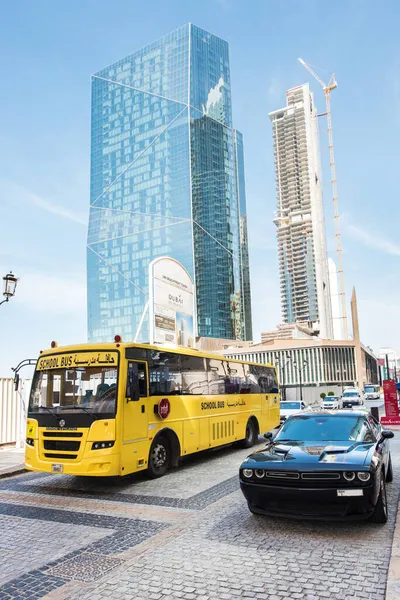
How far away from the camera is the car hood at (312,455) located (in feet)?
18.6

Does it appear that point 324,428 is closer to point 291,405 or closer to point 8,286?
point 8,286

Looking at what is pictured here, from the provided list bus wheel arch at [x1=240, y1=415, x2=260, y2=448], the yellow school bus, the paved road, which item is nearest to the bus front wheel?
bus wheel arch at [x1=240, y1=415, x2=260, y2=448]

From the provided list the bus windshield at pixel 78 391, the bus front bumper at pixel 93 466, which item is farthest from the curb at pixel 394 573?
the bus windshield at pixel 78 391

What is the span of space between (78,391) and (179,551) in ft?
14.1

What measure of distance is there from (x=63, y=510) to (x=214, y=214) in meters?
128

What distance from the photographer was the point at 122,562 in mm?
5023

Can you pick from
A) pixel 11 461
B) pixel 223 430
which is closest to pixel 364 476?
pixel 223 430

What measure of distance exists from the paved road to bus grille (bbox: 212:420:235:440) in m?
4.36

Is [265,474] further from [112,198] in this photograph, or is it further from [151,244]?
[112,198]

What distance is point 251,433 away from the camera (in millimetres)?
15414

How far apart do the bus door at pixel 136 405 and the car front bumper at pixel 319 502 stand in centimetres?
373

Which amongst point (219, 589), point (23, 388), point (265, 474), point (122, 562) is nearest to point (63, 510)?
point (122, 562)

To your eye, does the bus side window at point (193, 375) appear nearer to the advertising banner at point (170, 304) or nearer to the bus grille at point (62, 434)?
the bus grille at point (62, 434)

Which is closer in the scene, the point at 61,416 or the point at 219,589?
the point at 219,589
